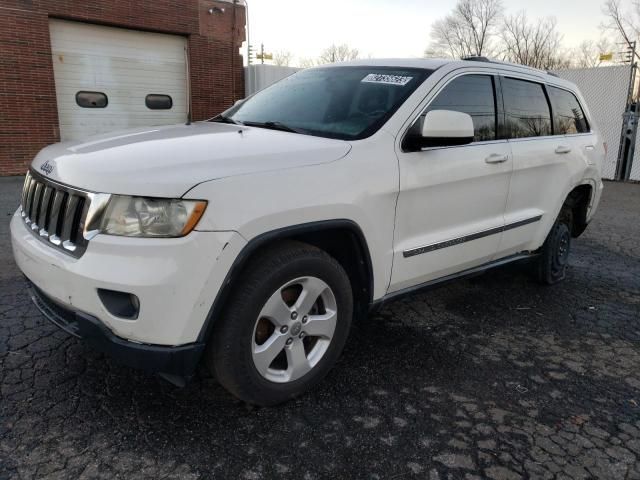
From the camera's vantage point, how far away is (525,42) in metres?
37.6

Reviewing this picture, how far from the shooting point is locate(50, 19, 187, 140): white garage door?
11.1m

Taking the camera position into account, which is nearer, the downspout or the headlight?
the headlight

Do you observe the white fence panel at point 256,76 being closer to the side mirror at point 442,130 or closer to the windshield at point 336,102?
the windshield at point 336,102

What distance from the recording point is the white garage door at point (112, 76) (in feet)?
36.3

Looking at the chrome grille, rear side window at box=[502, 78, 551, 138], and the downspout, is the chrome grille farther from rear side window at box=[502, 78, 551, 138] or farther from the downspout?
the downspout

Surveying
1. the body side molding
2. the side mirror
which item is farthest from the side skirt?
the side mirror

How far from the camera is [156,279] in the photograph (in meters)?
2.10

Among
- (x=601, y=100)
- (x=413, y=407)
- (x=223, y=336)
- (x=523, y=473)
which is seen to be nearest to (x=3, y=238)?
(x=223, y=336)

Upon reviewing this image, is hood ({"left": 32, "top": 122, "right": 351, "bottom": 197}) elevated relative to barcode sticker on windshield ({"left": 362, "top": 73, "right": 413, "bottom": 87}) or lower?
lower

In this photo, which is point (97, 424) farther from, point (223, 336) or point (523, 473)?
point (523, 473)

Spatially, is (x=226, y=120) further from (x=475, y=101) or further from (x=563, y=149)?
(x=563, y=149)

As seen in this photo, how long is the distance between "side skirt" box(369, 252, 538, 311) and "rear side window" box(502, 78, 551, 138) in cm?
93

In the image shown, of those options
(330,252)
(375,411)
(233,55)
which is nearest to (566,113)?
(330,252)

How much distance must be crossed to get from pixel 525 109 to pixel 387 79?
4.31 ft
